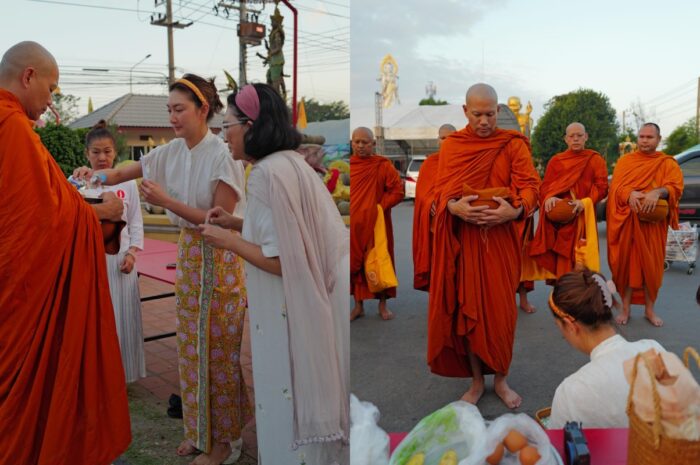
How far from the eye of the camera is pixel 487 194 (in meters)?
2.23

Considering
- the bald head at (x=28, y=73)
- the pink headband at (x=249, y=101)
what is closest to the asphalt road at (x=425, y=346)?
the pink headband at (x=249, y=101)

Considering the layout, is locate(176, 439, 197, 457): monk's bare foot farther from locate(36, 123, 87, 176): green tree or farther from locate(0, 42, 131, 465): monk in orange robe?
locate(36, 123, 87, 176): green tree

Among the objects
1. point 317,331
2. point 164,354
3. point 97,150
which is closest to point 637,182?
point 317,331

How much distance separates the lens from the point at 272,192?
56.4 inches

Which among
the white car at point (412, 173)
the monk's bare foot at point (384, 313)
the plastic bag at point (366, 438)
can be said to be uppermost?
the white car at point (412, 173)

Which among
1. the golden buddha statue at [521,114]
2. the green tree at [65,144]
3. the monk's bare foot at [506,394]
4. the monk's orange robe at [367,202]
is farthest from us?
the green tree at [65,144]

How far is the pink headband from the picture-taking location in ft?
5.03

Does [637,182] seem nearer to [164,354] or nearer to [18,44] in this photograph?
[18,44]

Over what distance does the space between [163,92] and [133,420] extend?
159cm

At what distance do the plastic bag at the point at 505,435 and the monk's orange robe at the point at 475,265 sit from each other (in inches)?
28.9

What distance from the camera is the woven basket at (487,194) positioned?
2.14m

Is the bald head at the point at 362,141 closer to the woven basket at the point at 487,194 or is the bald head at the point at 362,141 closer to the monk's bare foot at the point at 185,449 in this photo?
the woven basket at the point at 487,194

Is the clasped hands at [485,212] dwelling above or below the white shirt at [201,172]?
below

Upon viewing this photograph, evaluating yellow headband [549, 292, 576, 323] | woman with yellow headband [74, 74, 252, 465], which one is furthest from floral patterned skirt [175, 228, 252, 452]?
yellow headband [549, 292, 576, 323]
